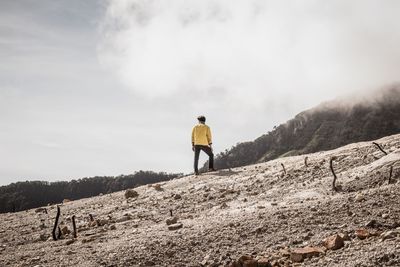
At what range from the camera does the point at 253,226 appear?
7.89 meters

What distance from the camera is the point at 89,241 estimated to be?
29.1 feet

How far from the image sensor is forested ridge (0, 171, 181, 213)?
8756 cm

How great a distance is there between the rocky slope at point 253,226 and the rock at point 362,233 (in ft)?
0.05

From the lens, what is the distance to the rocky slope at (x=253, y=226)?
6.39 m

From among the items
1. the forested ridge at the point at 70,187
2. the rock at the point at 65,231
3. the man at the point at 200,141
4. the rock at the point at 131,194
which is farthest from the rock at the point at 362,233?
the forested ridge at the point at 70,187

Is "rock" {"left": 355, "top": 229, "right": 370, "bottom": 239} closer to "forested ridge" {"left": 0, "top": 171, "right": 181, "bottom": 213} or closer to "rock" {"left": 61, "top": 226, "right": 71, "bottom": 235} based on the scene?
"rock" {"left": 61, "top": 226, "right": 71, "bottom": 235}

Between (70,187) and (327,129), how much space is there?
3615 inches

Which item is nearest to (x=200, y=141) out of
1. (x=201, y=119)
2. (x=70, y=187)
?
(x=201, y=119)

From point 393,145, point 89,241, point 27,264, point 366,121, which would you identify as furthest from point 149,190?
point 366,121

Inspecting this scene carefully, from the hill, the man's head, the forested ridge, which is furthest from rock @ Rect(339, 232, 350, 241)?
the hill

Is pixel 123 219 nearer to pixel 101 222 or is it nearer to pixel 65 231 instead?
pixel 101 222

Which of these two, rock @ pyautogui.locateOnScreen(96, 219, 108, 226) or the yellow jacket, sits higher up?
the yellow jacket

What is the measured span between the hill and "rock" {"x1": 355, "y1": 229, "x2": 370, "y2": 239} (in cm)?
12143

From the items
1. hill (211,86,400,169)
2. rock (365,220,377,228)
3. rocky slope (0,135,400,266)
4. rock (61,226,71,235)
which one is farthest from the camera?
hill (211,86,400,169)
